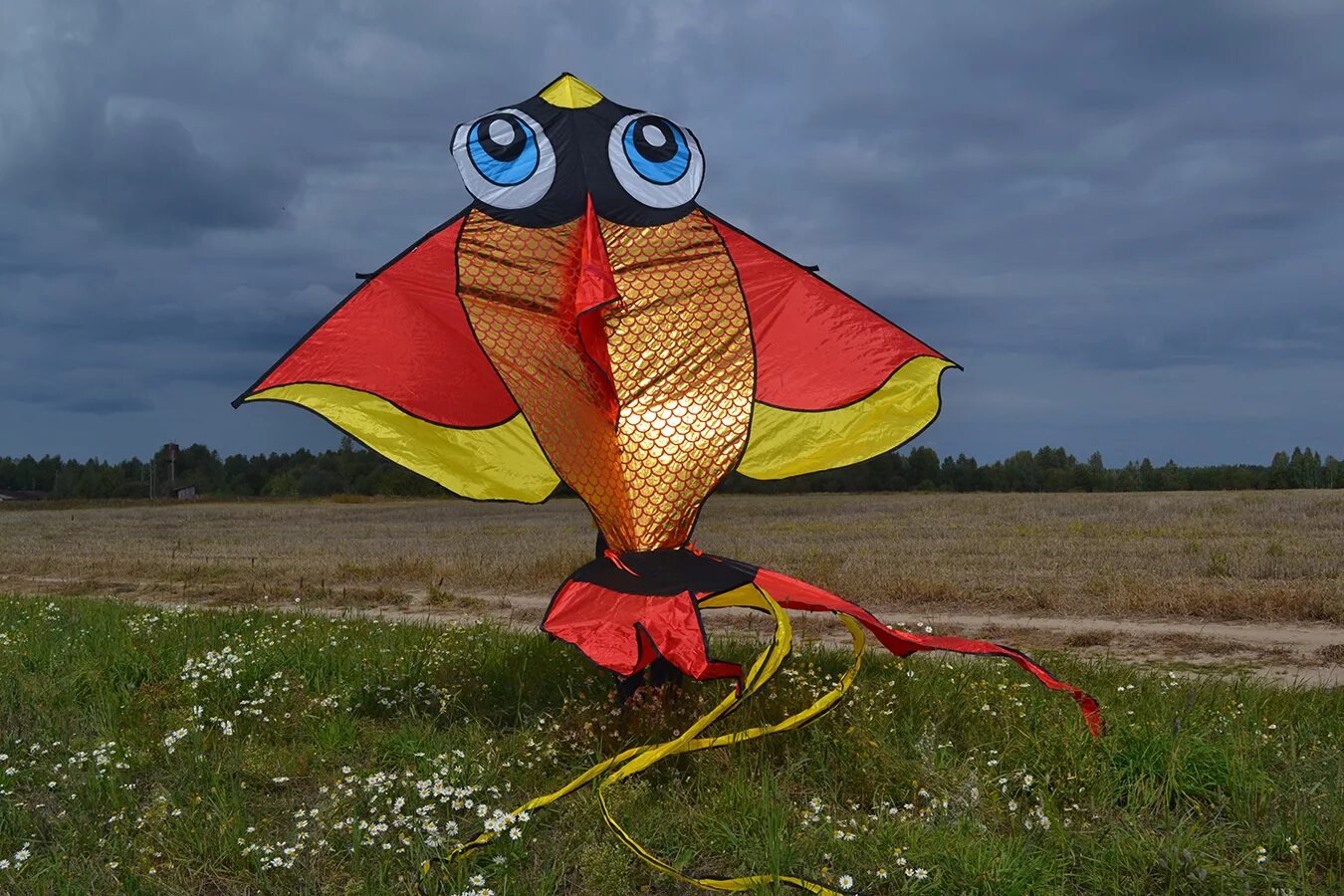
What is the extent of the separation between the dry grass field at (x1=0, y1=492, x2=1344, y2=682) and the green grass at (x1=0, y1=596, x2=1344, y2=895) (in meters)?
3.60

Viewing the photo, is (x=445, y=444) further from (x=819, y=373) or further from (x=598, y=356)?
(x=819, y=373)

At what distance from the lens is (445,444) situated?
4.64m

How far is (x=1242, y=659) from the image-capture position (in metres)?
7.78

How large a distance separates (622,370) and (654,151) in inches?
44.6

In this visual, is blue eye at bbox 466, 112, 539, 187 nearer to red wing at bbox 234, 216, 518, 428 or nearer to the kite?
the kite

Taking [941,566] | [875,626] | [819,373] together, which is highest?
[819,373]

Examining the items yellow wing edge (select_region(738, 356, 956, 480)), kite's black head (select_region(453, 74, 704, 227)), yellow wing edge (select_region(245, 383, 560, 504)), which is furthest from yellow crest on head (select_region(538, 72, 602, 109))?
yellow wing edge (select_region(738, 356, 956, 480))

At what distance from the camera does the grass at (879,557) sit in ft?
35.9

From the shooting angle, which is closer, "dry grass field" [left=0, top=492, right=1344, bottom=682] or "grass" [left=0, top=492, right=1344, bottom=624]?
"dry grass field" [left=0, top=492, right=1344, bottom=682]

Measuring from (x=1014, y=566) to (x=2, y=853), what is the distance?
1276 cm

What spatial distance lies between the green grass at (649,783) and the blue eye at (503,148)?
8.58ft

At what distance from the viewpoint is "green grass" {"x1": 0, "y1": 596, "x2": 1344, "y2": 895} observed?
140 inches

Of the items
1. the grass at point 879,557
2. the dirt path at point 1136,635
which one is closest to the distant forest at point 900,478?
the grass at point 879,557

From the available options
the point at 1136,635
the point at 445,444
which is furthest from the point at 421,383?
the point at 1136,635
